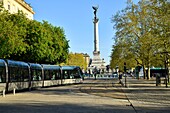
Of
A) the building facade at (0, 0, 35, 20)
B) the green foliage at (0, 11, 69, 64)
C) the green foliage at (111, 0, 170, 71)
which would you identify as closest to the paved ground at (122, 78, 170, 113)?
the green foliage at (111, 0, 170, 71)

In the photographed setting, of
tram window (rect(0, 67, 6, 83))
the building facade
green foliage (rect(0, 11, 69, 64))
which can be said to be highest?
the building facade

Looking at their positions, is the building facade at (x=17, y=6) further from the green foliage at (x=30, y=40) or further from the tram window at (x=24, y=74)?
the tram window at (x=24, y=74)

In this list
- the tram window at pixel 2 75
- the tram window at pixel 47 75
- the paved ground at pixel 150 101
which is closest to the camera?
the paved ground at pixel 150 101

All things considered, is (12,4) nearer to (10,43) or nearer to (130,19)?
(130,19)

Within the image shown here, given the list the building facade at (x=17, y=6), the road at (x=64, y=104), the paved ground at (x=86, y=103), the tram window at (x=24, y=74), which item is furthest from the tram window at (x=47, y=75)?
the building facade at (x=17, y=6)

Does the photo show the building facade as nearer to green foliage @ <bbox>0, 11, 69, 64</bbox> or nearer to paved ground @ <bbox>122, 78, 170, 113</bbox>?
green foliage @ <bbox>0, 11, 69, 64</bbox>

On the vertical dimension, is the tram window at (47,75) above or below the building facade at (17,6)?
below

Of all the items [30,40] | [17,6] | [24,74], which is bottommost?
[24,74]

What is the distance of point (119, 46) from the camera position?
69.4 metres

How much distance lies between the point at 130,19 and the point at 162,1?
29979 millimetres

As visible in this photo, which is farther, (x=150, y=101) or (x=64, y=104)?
(x=150, y=101)

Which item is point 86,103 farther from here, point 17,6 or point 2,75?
point 17,6

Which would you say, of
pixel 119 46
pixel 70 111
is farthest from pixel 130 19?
pixel 70 111

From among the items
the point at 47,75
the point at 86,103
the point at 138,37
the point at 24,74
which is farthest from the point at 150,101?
the point at 138,37
